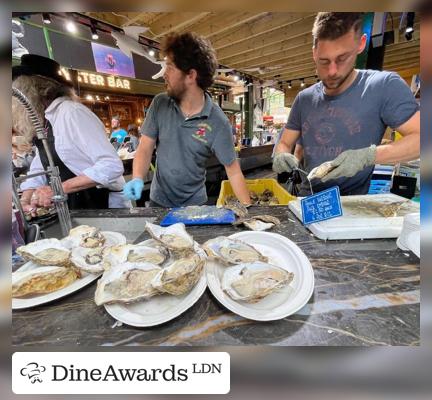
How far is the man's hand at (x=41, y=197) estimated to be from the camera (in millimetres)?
735

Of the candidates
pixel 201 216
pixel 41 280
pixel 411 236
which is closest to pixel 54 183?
pixel 41 280

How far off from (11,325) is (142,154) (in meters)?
1.06

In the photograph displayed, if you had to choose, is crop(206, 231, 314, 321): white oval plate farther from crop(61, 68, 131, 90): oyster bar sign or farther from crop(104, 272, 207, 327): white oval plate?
crop(61, 68, 131, 90): oyster bar sign

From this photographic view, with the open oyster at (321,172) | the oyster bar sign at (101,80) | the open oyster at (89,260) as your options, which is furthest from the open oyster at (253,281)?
the oyster bar sign at (101,80)

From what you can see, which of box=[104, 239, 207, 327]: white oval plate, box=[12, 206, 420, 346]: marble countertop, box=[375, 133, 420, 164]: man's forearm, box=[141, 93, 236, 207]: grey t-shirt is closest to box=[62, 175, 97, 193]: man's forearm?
box=[141, 93, 236, 207]: grey t-shirt

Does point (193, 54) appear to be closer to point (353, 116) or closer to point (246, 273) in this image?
point (353, 116)

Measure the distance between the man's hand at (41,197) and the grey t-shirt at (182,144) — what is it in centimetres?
61

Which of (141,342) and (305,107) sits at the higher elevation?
(305,107)

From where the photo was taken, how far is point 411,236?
56cm

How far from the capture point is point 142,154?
1306 millimetres

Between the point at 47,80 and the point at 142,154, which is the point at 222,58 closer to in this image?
→ the point at 142,154

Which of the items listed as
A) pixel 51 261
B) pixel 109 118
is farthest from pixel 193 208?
pixel 109 118

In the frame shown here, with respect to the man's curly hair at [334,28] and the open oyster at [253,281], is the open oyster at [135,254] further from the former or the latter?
the man's curly hair at [334,28]

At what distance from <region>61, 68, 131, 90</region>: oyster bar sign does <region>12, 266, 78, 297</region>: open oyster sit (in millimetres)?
1056
